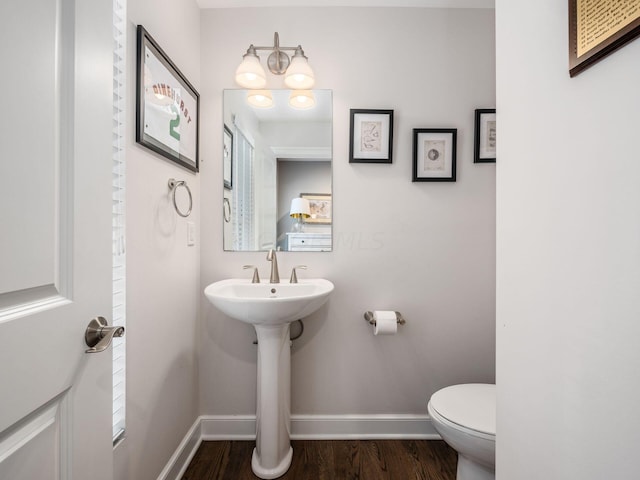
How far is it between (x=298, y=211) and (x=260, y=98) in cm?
67

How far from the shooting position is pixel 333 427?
5.57ft

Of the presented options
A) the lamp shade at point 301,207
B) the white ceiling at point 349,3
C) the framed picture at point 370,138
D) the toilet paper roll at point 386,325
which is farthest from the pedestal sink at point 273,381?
the white ceiling at point 349,3

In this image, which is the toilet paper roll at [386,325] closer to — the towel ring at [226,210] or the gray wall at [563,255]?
the gray wall at [563,255]

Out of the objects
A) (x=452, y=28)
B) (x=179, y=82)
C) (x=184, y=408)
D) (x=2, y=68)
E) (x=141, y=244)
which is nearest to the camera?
(x=2, y=68)

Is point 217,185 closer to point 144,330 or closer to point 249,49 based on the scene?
point 249,49

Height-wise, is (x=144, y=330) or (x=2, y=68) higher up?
(x=2, y=68)

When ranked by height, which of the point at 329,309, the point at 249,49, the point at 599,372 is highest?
the point at 249,49

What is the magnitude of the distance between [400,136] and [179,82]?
1.16m

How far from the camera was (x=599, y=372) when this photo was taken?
0.49 m

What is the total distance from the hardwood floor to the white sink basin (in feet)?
2.47

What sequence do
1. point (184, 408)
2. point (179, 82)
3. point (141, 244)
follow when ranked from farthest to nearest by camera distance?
point (184, 408) → point (179, 82) → point (141, 244)

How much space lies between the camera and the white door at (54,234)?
0.46 m

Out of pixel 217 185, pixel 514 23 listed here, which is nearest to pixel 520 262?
pixel 514 23

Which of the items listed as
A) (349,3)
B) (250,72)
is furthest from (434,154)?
(250,72)
